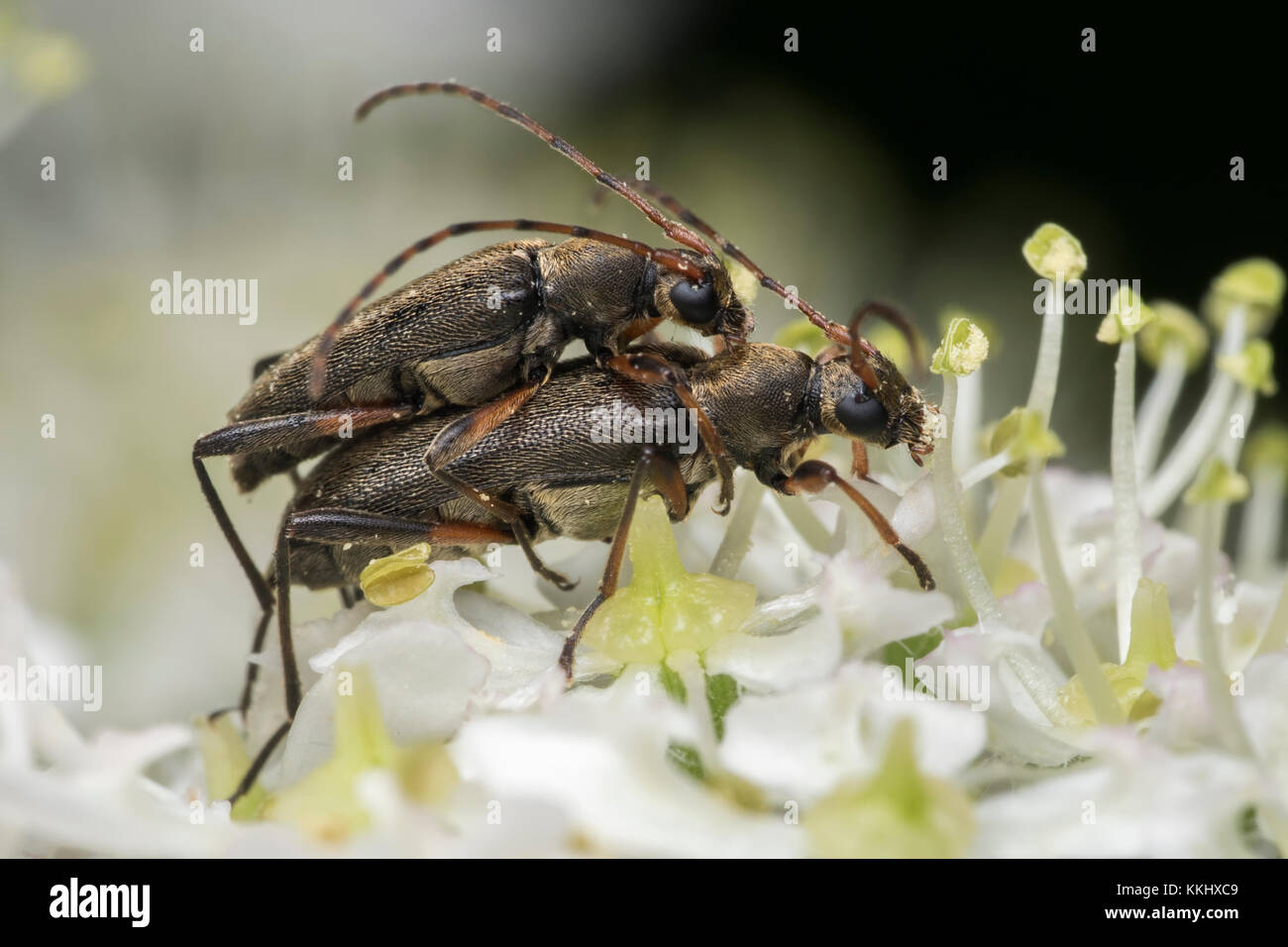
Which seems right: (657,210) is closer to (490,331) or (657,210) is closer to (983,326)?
(490,331)

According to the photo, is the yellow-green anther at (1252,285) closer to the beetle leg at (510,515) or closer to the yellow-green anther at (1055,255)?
the yellow-green anther at (1055,255)

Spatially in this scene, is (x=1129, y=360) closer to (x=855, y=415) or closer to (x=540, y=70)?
(x=855, y=415)

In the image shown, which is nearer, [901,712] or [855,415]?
[901,712]

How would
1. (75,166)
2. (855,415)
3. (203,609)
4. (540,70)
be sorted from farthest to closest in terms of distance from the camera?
1. (540,70)
2. (75,166)
3. (203,609)
4. (855,415)

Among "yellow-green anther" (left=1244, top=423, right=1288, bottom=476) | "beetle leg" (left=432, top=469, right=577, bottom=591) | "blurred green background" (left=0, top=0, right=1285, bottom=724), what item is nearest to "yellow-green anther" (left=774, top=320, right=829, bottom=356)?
"beetle leg" (left=432, top=469, right=577, bottom=591)

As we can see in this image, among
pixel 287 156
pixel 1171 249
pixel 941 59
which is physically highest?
pixel 941 59

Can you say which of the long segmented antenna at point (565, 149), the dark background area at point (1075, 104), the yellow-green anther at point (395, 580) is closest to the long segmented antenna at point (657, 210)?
the long segmented antenna at point (565, 149)
